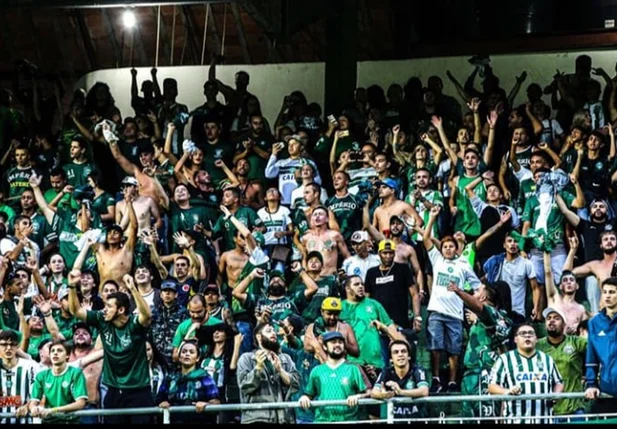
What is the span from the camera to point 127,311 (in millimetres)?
17625

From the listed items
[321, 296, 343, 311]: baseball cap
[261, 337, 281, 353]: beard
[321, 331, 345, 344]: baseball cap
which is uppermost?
[321, 296, 343, 311]: baseball cap

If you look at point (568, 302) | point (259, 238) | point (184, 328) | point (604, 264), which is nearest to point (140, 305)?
point (184, 328)

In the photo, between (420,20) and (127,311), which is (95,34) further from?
(127,311)

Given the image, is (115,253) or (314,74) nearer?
(115,253)

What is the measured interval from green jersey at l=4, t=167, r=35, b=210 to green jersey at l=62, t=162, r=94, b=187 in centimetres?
41

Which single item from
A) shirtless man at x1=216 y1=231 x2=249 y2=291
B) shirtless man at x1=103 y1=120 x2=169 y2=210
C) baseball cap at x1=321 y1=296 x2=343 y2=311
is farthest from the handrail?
shirtless man at x1=103 y1=120 x2=169 y2=210

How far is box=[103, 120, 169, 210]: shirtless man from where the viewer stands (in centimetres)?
1998

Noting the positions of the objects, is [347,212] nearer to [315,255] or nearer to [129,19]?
[315,255]

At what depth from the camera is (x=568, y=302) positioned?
17531 mm

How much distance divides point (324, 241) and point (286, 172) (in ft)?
4.76

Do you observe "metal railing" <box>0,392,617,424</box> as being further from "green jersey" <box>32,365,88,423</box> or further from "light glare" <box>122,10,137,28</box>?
"light glare" <box>122,10,137,28</box>

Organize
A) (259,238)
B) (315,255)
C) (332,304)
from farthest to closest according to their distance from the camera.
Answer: (259,238) < (315,255) < (332,304)

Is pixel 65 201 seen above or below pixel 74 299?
above

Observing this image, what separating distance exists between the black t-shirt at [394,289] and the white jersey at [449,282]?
246 millimetres
